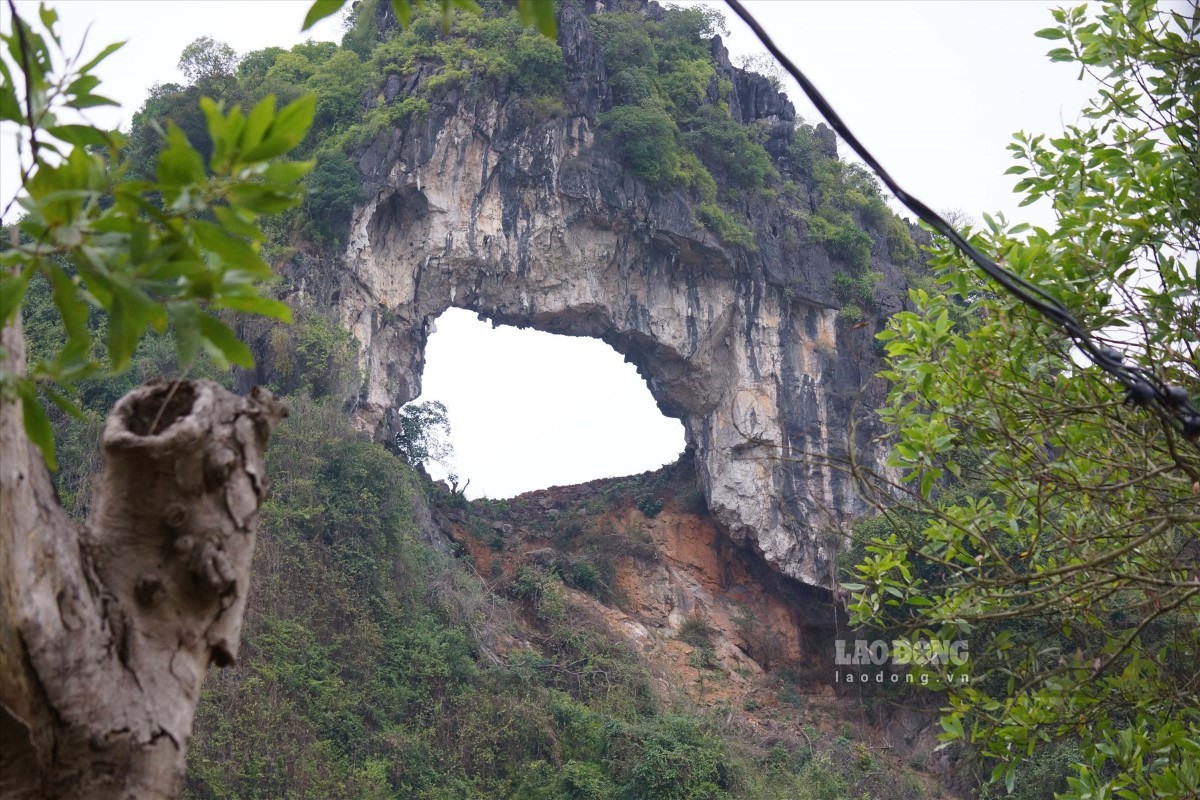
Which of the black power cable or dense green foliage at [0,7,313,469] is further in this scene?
the black power cable

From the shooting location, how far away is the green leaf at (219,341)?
1.36 m

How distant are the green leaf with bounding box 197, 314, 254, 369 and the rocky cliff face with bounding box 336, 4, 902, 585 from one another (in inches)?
625

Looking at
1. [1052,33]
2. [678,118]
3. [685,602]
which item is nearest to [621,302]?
[678,118]

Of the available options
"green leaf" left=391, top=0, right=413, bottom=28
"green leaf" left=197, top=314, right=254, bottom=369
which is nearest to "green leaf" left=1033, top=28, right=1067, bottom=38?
"green leaf" left=391, top=0, right=413, bottom=28

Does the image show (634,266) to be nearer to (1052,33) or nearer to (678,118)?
(678,118)

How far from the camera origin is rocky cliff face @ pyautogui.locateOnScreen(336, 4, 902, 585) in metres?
17.4

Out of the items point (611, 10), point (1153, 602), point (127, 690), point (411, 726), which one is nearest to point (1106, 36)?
point (1153, 602)

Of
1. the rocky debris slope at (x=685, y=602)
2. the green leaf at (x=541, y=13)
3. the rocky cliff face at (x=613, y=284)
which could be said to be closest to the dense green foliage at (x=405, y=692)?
the rocky debris slope at (x=685, y=602)

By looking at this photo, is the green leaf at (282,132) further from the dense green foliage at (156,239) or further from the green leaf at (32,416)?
the green leaf at (32,416)

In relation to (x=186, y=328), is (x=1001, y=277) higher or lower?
higher

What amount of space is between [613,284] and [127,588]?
693 inches

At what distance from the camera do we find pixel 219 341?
139cm

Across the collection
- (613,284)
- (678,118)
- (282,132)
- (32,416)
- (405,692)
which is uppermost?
(678,118)

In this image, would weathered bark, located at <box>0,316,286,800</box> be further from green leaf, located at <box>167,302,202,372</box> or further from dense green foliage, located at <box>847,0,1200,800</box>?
dense green foliage, located at <box>847,0,1200,800</box>
